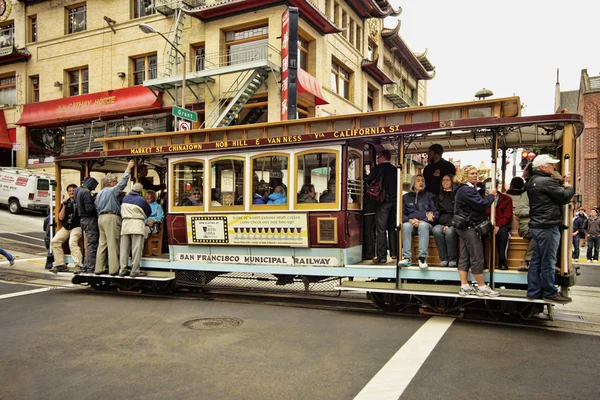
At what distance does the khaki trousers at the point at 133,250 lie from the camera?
9.09 m

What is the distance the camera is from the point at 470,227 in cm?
665

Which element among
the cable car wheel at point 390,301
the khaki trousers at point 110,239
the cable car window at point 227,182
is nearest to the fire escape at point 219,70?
the khaki trousers at point 110,239

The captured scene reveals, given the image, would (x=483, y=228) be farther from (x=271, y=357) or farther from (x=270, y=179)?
(x=270, y=179)

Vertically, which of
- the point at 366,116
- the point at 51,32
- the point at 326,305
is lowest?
the point at 326,305

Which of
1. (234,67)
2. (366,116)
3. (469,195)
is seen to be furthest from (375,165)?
(234,67)

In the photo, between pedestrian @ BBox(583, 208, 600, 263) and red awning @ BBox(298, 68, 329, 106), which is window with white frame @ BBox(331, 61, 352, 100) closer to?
red awning @ BBox(298, 68, 329, 106)

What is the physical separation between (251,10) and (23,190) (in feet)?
43.8

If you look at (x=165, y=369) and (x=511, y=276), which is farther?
(x=511, y=276)

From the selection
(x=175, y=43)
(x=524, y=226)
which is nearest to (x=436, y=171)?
(x=524, y=226)

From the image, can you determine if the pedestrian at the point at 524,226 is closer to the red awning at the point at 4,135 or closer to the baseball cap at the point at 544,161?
the baseball cap at the point at 544,161

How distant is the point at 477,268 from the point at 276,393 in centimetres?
360

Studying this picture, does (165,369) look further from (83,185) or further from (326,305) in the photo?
(83,185)

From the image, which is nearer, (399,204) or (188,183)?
(399,204)

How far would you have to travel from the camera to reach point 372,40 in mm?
30516
